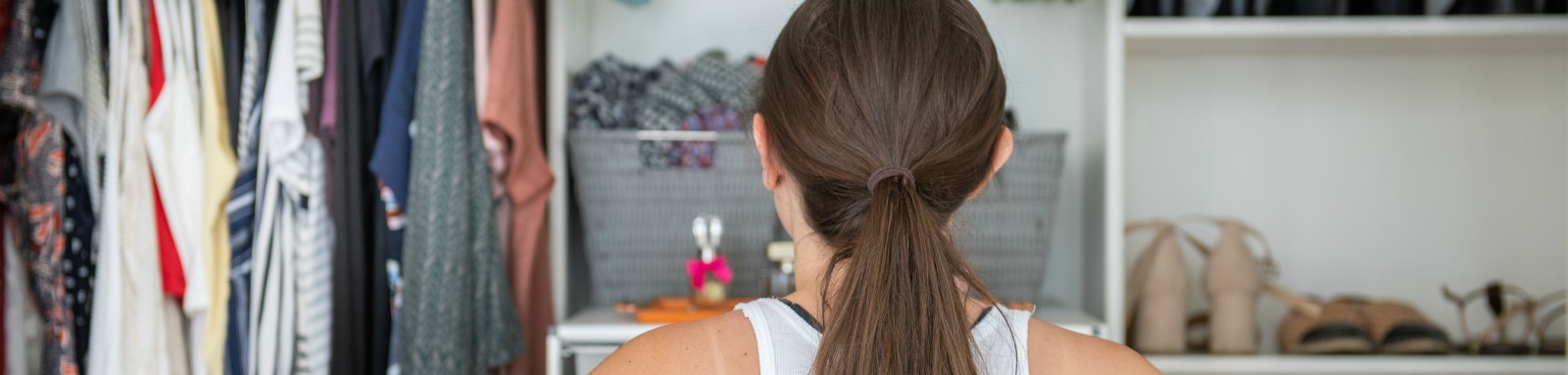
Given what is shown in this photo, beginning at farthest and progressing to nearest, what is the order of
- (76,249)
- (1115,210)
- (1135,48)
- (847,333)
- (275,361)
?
1. (1135,48)
2. (1115,210)
3. (275,361)
4. (76,249)
5. (847,333)

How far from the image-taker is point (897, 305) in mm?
751

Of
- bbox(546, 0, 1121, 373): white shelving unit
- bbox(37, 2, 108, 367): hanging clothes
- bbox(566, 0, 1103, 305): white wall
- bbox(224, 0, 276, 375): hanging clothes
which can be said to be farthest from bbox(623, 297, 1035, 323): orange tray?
bbox(37, 2, 108, 367): hanging clothes

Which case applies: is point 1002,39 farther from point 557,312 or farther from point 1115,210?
point 557,312

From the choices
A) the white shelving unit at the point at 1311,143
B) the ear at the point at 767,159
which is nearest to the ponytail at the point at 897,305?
the ear at the point at 767,159

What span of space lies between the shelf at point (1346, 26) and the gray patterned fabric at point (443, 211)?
91 centimetres

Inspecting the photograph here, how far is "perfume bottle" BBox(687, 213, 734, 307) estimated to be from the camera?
1.57 metres

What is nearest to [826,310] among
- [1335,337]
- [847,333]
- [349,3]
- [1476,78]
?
[847,333]

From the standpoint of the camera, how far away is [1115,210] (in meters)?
1.64

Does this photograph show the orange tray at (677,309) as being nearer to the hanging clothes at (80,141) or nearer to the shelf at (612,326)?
the shelf at (612,326)

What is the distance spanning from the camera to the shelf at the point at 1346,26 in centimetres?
160

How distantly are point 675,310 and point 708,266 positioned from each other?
0.10m

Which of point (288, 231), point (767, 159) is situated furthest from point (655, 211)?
point (767, 159)

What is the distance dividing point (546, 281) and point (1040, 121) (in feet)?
2.85

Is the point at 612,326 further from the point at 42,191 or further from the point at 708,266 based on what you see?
the point at 42,191
